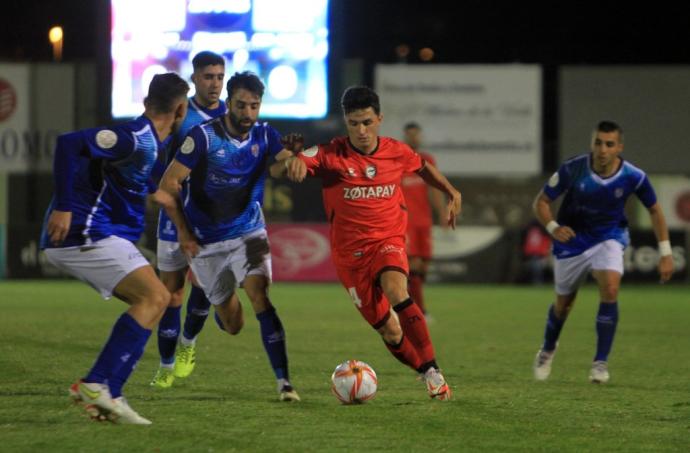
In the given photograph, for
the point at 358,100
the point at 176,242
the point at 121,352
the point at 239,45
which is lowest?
the point at 121,352

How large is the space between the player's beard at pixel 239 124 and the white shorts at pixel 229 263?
65 centimetres

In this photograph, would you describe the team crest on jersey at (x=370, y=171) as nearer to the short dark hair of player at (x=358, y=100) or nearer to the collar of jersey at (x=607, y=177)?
the short dark hair of player at (x=358, y=100)

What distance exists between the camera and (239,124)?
800 cm

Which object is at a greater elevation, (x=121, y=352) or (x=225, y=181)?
(x=225, y=181)

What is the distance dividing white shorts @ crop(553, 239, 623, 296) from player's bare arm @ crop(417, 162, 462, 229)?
5.28 feet

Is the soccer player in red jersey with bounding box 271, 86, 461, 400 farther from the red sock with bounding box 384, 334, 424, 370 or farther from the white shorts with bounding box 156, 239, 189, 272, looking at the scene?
the white shorts with bounding box 156, 239, 189, 272

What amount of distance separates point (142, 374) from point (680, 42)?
Result: 2942 centimetres

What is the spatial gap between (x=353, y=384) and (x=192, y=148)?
1689 mm

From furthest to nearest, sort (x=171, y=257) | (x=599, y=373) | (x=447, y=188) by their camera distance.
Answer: (x=599, y=373)
(x=171, y=257)
(x=447, y=188)

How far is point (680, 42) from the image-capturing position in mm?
36156

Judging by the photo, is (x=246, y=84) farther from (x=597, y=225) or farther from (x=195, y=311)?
(x=597, y=225)

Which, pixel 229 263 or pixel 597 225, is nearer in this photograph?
pixel 229 263

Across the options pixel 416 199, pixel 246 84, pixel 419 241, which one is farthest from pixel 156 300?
pixel 416 199

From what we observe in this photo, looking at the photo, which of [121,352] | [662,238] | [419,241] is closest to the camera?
[121,352]
